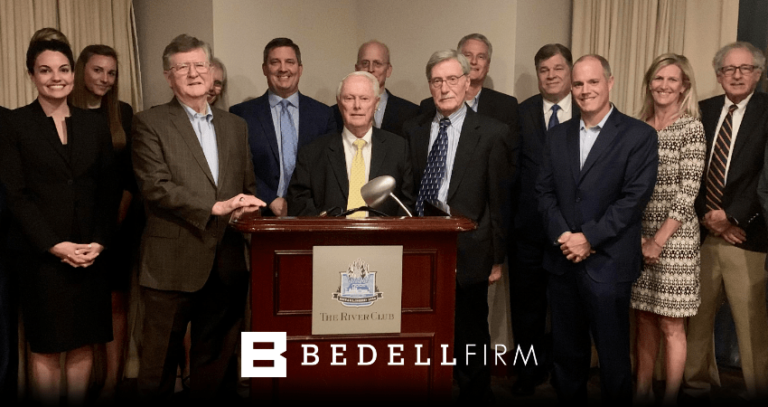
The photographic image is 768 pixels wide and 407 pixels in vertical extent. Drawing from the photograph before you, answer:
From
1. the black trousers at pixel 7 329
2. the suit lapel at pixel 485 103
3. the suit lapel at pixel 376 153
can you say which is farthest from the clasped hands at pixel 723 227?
the black trousers at pixel 7 329

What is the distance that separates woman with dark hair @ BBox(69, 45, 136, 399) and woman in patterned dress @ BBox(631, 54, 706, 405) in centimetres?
270

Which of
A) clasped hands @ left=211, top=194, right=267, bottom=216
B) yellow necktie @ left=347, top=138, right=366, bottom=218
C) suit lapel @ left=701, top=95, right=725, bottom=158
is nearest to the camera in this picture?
clasped hands @ left=211, top=194, right=267, bottom=216

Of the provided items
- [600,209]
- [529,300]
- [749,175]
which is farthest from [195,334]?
[749,175]

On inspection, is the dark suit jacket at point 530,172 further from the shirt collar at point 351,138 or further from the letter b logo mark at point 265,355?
the letter b logo mark at point 265,355

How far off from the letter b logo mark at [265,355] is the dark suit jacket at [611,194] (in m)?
1.51

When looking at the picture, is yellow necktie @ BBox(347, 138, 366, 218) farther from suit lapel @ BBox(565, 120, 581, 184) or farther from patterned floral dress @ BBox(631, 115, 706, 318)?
patterned floral dress @ BBox(631, 115, 706, 318)

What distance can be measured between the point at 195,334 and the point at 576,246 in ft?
6.09

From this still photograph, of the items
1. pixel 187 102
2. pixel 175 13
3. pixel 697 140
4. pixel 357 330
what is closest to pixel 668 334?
pixel 697 140

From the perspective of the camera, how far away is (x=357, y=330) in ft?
7.91

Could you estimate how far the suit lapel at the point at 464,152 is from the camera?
3.33 metres

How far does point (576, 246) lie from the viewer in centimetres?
323

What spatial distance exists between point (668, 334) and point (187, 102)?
265cm

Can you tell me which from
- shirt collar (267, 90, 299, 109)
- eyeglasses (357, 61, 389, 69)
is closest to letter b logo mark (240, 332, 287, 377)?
shirt collar (267, 90, 299, 109)

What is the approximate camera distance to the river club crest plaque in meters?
2.36
